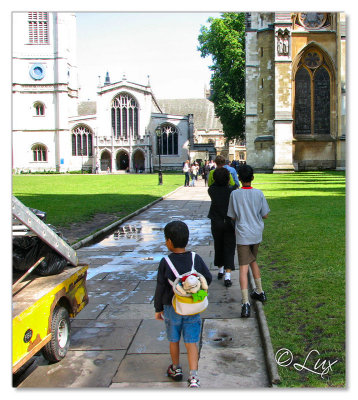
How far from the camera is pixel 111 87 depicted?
6612 centimetres

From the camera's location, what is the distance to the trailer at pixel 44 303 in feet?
11.5

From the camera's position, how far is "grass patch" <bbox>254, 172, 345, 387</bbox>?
12.8 feet

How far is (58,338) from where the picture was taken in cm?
411

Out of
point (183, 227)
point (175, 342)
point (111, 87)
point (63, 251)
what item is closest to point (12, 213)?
point (63, 251)

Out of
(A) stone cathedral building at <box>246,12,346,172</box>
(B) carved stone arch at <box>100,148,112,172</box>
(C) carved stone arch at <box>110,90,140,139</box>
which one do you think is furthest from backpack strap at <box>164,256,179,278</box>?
(C) carved stone arch at <box>110,90,140,139</box>

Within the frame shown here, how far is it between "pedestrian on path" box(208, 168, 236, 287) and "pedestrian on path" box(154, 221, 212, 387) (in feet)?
9.36

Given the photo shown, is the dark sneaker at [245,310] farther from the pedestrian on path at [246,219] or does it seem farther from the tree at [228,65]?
the tree at [228,65]

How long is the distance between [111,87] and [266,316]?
6414 centimetres

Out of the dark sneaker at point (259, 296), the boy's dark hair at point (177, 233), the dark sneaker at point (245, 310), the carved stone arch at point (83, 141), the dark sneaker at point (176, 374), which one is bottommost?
the dark sneaker at point (176, 374)

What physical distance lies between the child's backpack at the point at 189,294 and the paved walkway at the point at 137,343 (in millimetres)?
618

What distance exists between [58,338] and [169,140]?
210 feet

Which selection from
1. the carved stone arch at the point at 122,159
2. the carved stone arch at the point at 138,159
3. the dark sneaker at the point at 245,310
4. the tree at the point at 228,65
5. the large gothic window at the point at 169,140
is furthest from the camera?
the large gothic window at the point at 169,140

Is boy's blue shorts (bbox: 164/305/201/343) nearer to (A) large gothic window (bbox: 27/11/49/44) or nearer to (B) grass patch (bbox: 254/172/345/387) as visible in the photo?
(B) grass patch (bbox: 254/172/345/387)

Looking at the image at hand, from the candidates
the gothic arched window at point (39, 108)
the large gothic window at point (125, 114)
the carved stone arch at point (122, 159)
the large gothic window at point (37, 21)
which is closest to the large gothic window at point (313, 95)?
the large gothic window at point (37, 21)
